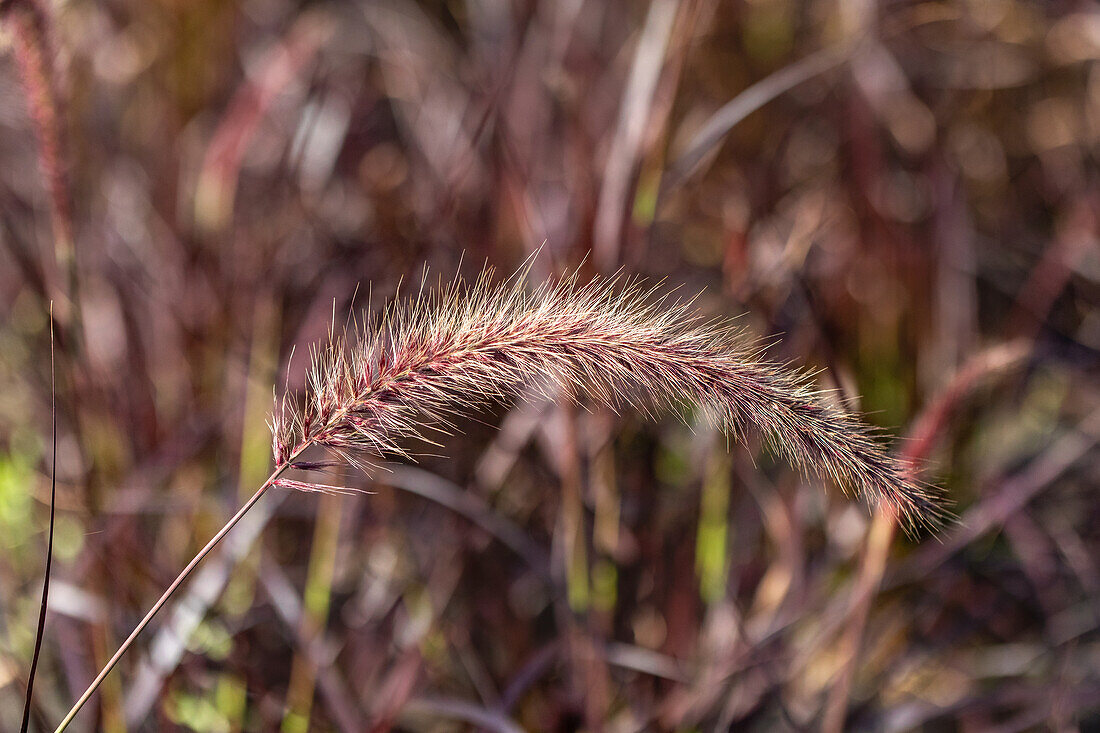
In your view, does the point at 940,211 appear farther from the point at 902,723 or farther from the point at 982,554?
the point at 902,723

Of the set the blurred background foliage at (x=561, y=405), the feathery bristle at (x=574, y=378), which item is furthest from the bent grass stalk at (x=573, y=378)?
the blurred background foliage at (x=561, y=405)

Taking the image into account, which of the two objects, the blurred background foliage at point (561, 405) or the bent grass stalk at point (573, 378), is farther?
the blurred background foliage at point (561, 405)

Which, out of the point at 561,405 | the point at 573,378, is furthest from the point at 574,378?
the point at 561,405

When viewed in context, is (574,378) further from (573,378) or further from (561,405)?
(561,405)

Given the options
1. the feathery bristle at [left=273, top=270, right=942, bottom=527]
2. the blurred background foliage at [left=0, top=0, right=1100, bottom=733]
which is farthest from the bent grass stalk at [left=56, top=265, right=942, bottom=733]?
the blurred background foliage at [left=0, top=0, right=1100, bottom=733]

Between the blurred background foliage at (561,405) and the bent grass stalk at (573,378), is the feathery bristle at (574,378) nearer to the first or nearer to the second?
the bent grass stalk at (573,378)

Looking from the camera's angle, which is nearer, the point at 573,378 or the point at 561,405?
the point at 573,378

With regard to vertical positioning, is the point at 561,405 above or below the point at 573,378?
below

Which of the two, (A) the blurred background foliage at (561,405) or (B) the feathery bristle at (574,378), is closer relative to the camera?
(B) the feathery bristle at (574,378)
